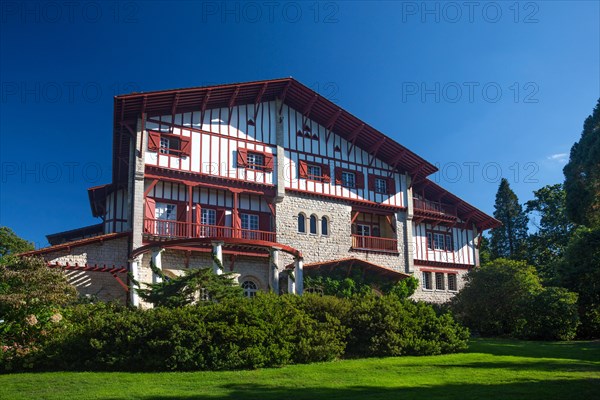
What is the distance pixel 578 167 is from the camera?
24625 mm

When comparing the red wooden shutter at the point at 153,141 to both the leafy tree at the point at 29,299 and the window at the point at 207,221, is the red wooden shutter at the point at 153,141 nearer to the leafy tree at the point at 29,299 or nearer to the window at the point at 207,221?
the window at the point at 207,221

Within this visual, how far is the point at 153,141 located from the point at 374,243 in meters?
13.8

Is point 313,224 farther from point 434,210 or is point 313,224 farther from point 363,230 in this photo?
point 434,210

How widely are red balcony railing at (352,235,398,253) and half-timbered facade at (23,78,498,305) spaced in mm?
79

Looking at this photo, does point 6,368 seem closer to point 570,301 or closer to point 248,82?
point 248,82

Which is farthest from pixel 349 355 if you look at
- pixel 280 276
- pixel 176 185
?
pixel 176 185

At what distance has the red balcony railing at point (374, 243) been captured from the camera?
33.4 meters

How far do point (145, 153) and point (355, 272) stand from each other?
475 inches

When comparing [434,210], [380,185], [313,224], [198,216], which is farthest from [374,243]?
[198,216]

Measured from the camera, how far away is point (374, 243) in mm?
34094

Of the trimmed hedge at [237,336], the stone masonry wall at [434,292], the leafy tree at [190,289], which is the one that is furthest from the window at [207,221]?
the stone masonry wall at [434,292]

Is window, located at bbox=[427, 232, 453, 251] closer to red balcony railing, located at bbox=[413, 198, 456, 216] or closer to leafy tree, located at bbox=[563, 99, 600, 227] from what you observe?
red balcony railing, located at bbox=[413, 198, 456, 216]

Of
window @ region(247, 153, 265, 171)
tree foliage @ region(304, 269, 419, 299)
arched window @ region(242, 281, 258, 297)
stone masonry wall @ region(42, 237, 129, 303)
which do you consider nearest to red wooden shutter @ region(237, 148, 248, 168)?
window @ region(247, 153, 265, 171)

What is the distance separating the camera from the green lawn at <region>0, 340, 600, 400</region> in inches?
434
